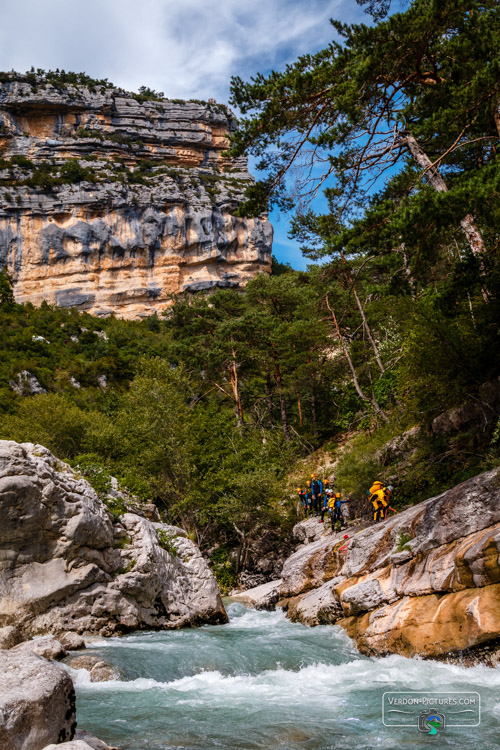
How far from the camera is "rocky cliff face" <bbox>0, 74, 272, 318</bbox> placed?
209ft

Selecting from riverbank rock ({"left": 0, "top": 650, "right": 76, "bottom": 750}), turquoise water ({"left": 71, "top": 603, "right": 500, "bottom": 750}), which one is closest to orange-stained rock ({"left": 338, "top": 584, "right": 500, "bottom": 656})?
turquoise water ({"left": 71, "top": 603, "right": 500, "bottom": 750})

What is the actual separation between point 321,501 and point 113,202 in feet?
197

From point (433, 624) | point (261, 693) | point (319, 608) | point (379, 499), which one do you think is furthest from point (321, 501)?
point (261, 693)

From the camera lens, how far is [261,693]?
643 cm

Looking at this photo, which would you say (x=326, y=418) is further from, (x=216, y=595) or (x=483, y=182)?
(x=483, y=182)

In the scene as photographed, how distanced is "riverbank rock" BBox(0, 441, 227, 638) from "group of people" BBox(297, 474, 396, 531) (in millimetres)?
4329

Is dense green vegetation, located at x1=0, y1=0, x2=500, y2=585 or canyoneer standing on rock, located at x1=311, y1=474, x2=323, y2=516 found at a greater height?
dense green vegetation, located at x1=0, y1=0, x2=500, y2=585

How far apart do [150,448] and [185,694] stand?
47.6 ft

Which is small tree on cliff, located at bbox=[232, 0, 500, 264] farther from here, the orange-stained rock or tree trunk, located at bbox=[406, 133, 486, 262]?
the orange-stained rock

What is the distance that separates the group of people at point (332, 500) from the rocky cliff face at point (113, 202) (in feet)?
152

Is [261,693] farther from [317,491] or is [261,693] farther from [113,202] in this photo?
[113,202]

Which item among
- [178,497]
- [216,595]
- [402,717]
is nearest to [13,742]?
[402,717]

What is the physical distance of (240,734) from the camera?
5062 mm

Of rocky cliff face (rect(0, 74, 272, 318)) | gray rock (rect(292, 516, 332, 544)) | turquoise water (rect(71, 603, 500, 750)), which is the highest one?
rocky cliff face (rect(0, 74, 272, 318))
